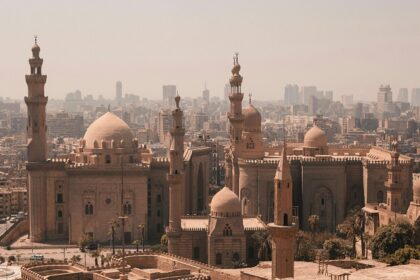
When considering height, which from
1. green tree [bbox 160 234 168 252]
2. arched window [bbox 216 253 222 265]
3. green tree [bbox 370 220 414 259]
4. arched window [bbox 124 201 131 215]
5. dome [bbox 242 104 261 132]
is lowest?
arched window [bbox 216 253 222 265]

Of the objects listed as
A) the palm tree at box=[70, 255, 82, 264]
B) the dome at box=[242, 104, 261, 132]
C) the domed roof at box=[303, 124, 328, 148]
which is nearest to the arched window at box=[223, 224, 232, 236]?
the palm tree at box=[70, 255, 82, 264]

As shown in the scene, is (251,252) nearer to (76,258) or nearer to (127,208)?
(76,258)

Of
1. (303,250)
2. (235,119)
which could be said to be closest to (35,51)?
(235,119)

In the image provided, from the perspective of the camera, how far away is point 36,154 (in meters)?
59.2

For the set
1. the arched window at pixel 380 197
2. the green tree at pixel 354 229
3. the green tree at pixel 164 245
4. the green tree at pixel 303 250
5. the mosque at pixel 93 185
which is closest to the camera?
the green tree at pixel 303 250

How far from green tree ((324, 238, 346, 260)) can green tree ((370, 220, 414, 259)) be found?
1900mm

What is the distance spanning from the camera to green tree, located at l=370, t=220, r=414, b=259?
46594mm

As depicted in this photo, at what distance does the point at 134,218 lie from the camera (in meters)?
58.9

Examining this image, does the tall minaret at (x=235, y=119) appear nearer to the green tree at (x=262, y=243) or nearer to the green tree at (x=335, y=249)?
the green tree at (x=262, y=243)

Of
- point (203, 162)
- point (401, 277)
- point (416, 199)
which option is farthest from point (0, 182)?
point (401, 277)

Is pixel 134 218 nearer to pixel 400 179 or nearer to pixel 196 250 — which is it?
pixel 196 250

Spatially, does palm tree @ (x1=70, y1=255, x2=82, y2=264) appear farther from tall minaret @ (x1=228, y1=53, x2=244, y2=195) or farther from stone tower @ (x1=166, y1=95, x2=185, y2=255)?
tall minaret @ (x1=228, y1=53, x2=244, y2=195)

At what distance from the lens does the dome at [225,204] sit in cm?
4847

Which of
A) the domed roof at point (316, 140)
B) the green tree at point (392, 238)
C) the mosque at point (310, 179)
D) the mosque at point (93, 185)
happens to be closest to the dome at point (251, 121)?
the mosque at point (310, 179)
